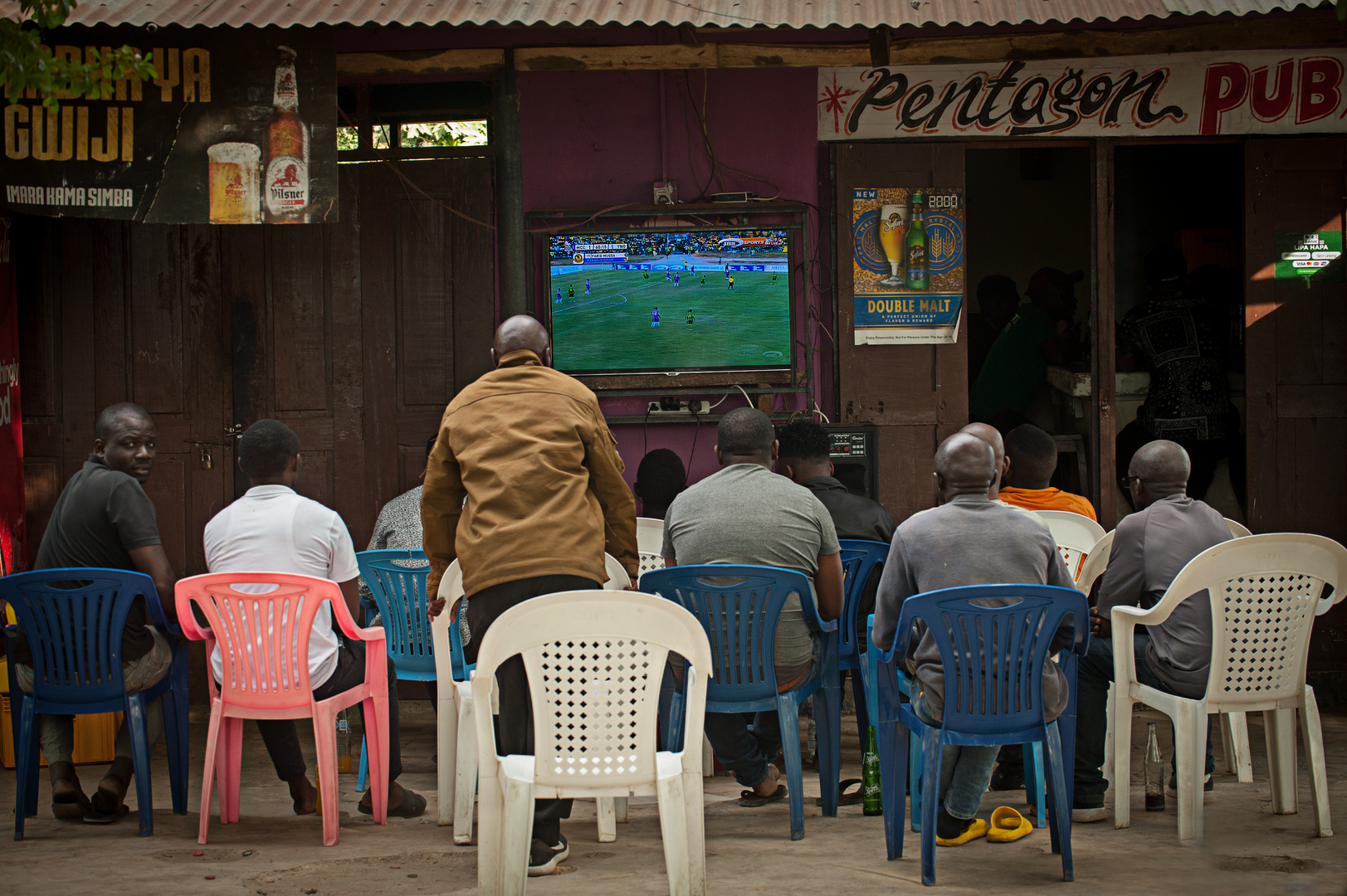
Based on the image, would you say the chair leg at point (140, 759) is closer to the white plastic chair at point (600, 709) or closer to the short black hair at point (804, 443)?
the white plastic chair at point (600, 709)

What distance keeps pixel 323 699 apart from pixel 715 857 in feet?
4.81

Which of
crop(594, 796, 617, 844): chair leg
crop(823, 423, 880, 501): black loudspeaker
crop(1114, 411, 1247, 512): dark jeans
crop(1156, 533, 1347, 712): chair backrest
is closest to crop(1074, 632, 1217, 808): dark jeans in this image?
crop(1156, 533, 1347, 712): chair backrest

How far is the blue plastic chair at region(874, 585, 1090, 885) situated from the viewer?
367 cm

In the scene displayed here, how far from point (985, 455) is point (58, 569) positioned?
3.19 m

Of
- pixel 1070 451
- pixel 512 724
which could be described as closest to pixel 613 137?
pixel 1070 451

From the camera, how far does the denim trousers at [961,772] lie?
3.88m

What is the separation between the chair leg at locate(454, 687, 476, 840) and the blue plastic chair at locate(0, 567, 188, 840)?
113 cm

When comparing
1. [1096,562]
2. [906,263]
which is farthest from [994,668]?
[906,263]

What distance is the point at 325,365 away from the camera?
6613 millimetres

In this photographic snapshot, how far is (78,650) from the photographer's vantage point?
4379 mm

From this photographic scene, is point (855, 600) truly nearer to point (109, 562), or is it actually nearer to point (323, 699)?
point (323, 699)

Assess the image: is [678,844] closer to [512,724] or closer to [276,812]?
[512,724]

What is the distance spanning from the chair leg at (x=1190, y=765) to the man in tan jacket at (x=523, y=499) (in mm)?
1928

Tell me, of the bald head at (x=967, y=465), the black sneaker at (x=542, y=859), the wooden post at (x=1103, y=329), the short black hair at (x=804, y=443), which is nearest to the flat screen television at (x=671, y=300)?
the short black hair at (x=804, y=443)
